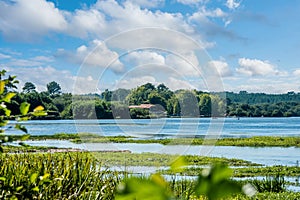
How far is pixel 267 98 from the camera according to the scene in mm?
97375

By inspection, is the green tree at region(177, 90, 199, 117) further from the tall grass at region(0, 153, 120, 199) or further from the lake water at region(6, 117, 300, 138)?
the tall grass at region(0, 153, 120, 199)

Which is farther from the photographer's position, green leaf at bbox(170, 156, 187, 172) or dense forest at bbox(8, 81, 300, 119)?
dense forest at bbox(8, 81, 300, 119)

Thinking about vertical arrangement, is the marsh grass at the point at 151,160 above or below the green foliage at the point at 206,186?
below

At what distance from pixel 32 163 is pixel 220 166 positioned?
14.6ft

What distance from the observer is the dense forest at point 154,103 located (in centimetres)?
1668

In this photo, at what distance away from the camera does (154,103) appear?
1745 centimetres

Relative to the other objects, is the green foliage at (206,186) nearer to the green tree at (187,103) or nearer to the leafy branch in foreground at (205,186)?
the leafy branch in foreground at (205,186)

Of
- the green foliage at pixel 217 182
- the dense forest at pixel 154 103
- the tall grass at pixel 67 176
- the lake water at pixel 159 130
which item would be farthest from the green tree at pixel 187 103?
the green foliage at pixel 217 182

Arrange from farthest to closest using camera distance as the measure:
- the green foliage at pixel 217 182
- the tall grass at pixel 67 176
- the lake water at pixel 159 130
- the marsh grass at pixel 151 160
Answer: the lake water at pixel 159 130 < the marsh grass at pixel 151 160 < the tall grass at pixel 67 176 < the green foliage at pixel 217 182

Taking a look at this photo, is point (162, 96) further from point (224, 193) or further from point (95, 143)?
point (224, 193)

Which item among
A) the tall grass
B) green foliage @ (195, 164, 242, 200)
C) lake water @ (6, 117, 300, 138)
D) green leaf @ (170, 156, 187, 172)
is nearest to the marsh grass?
lake water @ (6, 117, 300, 138)

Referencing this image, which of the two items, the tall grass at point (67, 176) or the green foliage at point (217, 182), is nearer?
the green foliage at point (217, 182)

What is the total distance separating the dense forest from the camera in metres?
16.7

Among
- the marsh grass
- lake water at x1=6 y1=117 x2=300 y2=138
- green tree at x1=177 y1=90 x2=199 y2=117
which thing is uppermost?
green tree at x1=177 y1=90 x2=199 y2=117
